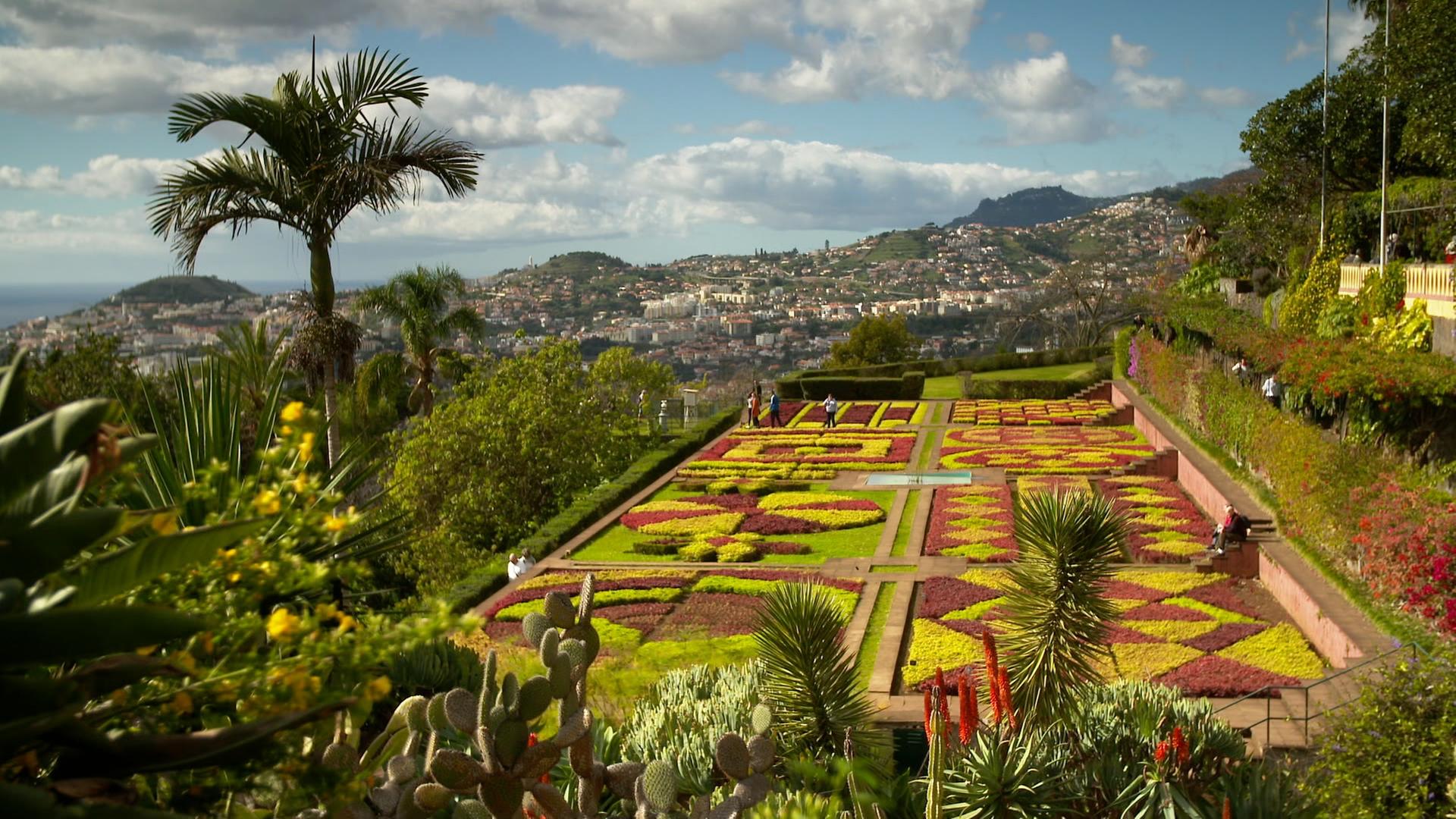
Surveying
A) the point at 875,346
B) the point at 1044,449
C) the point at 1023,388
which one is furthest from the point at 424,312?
the point at 875,346

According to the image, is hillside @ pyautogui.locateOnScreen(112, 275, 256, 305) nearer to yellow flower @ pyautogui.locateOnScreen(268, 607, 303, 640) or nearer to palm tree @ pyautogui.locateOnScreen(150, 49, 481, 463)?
palm tree @ pyautogui.locateOnScreen(150, 49, 481, 463)

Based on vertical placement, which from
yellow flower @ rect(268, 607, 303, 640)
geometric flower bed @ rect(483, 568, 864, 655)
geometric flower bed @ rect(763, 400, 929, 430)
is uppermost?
yellow flower @ rect(268, 607, 303, 640)

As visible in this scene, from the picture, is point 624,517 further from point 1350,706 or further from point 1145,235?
point 1145,235

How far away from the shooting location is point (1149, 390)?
1487 inches

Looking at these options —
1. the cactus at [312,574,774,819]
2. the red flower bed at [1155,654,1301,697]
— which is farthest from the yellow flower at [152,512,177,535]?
the red flower bed at [1155,654,1301,697]

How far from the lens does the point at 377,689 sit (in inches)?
94.9

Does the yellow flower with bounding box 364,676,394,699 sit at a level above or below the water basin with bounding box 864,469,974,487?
above

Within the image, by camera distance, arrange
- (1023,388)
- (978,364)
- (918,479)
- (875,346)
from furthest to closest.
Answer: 1. (875,346)
2. (978,364)
3. (1023,388)
4. (918,479)

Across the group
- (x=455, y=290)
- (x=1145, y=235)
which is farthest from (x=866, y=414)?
(x=1145, y=235)

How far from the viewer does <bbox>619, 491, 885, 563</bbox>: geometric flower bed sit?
66.5ft

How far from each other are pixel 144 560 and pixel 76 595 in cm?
13

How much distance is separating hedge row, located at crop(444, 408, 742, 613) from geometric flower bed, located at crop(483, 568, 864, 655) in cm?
44

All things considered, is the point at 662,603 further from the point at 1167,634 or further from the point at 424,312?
the point at 424,312

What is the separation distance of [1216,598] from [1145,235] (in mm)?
126201
